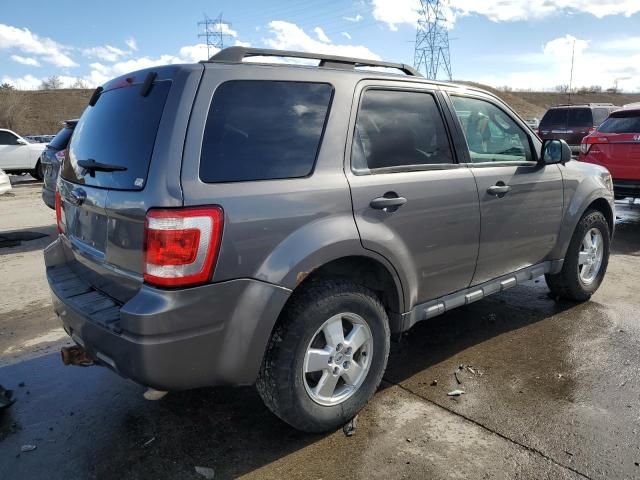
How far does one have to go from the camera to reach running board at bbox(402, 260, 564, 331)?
11.0 feet

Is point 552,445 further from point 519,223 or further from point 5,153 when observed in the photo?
point 5,153

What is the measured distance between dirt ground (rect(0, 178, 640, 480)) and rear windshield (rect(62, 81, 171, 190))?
1.41 m

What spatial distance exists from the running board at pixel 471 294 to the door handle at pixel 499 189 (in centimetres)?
64

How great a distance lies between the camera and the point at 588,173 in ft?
15.3

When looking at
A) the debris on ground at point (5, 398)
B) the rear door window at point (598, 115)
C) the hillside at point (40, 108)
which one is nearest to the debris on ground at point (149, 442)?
the debris on ground at point (5, 398)

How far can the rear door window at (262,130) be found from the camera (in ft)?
8.14

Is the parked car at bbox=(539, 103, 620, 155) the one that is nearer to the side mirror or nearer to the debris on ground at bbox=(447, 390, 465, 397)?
the side mirror

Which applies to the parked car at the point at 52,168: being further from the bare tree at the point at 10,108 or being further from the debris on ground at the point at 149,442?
the bare tree at the point at 10,108

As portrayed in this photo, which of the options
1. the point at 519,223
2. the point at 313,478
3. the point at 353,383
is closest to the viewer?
the point at 313,478

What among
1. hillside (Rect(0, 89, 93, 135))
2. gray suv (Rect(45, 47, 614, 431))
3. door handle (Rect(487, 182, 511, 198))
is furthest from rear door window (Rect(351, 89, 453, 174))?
hillside (Rect(0, 89, 93, 135))

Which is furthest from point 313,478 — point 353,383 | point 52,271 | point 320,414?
point 52,271

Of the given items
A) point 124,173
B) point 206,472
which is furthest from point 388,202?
point 206,472

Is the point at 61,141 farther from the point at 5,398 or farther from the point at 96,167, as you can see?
the point at 96,167

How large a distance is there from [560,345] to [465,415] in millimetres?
1399
